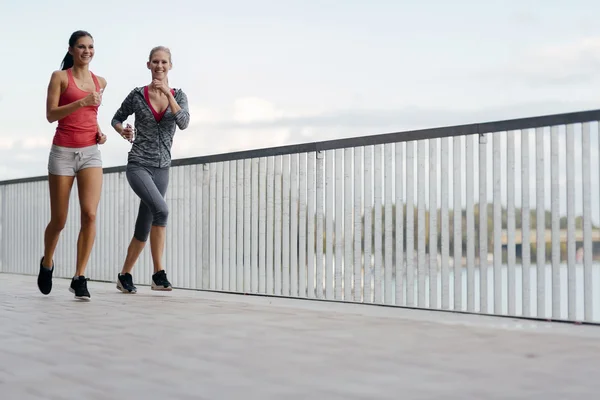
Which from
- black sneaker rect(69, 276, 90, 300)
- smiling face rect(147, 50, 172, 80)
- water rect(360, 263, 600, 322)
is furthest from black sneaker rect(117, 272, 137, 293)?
water rect(360, 263, 600, 322)

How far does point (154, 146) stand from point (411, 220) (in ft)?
6.68

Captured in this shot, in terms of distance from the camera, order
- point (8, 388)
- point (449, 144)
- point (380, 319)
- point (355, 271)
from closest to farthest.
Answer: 1. point (8, 388)
2. point (380, 319)
3. point (449, 144)
4. point (355, 271)

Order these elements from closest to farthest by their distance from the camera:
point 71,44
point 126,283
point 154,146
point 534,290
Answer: point 534,290 → point 71,44 → point 154,146 → point 126,283

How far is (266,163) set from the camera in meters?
6.68

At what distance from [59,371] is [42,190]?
277 inches

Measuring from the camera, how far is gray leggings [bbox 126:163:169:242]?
6.51 metres

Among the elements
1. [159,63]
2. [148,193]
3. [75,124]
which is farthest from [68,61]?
[148,193]

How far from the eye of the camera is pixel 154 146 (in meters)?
6.60

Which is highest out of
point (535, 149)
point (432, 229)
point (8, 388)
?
point (535, 149)

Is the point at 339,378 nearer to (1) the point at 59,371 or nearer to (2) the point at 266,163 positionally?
(1) the point at 59,371

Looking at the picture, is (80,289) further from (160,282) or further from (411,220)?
(411,220)

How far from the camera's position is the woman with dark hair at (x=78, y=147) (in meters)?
6.14

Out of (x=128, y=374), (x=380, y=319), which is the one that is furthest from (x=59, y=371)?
(x=380, y=319)

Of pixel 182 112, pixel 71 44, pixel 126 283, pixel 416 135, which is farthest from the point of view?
pixel 126 283
